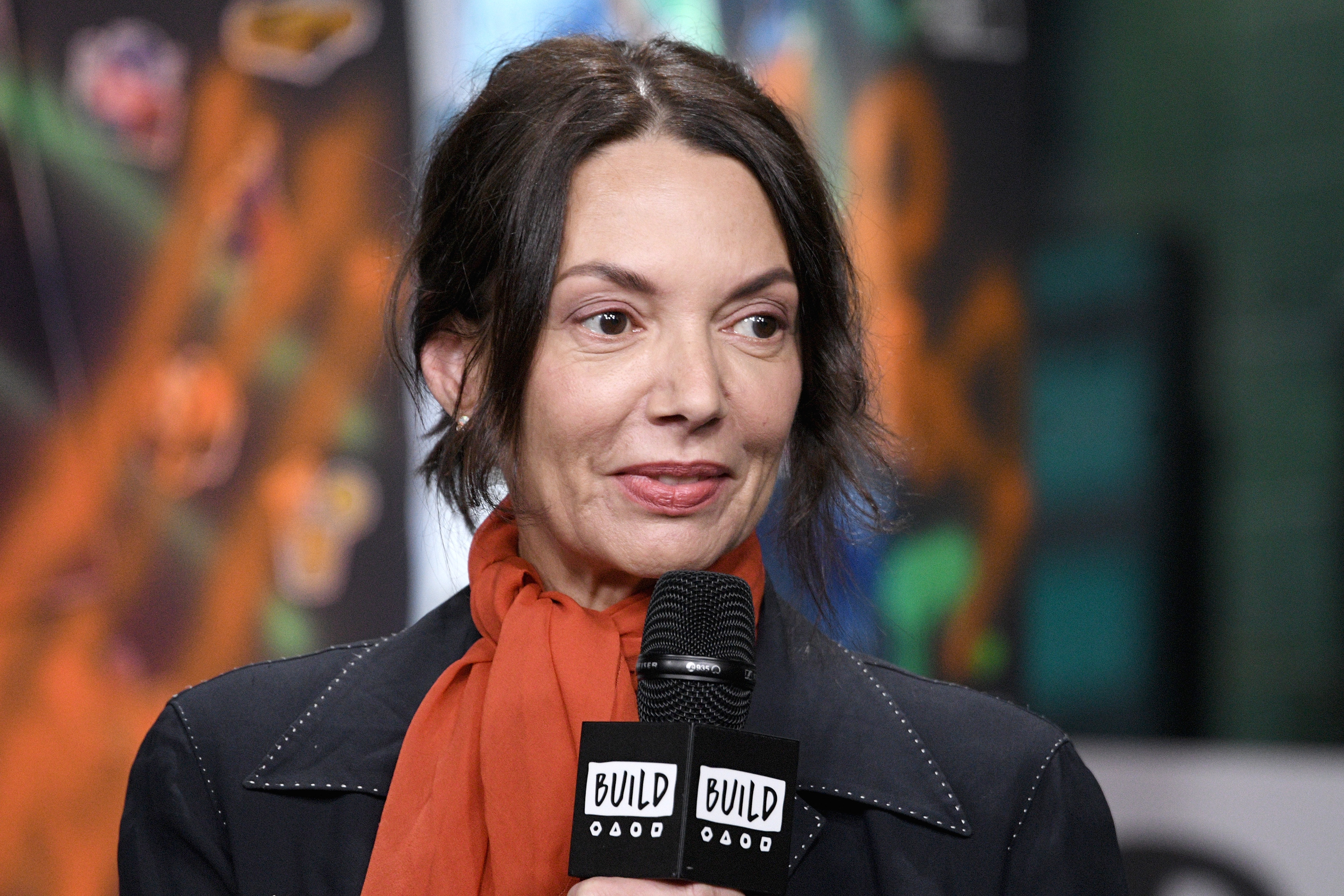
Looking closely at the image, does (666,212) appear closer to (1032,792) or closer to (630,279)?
(630,279)

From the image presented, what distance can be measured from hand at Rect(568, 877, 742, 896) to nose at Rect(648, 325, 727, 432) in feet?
1.52

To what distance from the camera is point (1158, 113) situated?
12.3ft

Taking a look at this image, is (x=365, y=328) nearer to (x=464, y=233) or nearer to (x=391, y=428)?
(x=391, y=428)

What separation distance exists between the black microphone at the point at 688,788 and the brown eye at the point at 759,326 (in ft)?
1.33

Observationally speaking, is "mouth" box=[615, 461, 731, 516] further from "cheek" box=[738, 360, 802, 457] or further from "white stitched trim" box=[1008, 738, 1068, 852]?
"white stitched trim" box=[1008, 738, 1068, 852]

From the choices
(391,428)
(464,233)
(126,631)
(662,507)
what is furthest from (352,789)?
(391,428)

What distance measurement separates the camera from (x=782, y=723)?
1455 millimetres

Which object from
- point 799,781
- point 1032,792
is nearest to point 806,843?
point 799,781

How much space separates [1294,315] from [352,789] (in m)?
2.79

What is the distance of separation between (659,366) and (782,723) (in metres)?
0.39

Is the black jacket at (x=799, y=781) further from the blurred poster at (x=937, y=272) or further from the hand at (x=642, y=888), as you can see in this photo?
the blurred poster at (x=937, y=272)

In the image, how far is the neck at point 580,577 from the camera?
1.47m

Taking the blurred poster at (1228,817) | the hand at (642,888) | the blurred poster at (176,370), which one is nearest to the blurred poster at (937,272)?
the blurred poster at (1228,817)

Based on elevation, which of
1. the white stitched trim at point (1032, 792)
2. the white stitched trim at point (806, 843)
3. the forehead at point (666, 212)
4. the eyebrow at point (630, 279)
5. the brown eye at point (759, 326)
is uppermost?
the forehead at point (666, 212)
